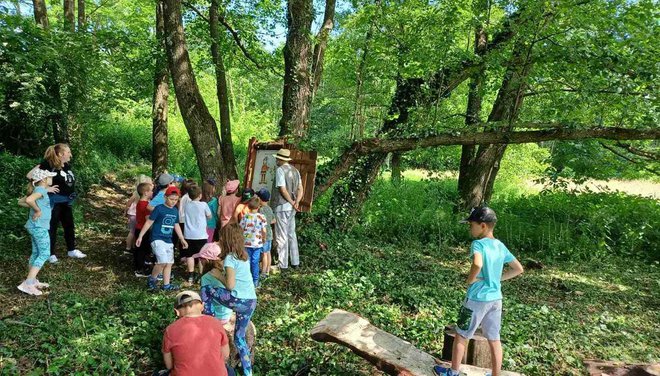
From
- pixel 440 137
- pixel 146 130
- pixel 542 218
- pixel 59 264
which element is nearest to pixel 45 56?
pixel 59 264

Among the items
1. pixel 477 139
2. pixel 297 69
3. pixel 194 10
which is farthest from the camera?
pixel 194 10

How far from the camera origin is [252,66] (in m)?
11.9

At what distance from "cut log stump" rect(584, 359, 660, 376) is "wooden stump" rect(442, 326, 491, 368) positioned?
132 centimetres

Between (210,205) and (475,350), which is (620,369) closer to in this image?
(475,350)

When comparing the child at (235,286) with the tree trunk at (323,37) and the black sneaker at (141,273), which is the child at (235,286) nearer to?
the black sneaker at (141,273)

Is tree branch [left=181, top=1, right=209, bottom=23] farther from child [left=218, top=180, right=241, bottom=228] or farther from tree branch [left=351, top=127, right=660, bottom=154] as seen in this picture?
child [left=218, top=180, right=241, bottom=228]

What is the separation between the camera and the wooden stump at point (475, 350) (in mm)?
4309

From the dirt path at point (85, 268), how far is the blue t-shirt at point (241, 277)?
2.84 metres

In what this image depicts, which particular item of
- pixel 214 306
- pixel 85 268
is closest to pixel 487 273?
pixel 214 306

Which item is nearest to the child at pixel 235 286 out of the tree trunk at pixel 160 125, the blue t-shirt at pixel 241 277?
the blue t-shirt at pixel 241 277

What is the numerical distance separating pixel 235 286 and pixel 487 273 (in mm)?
2358

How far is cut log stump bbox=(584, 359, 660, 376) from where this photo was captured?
172 inches

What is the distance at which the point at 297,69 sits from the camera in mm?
8023

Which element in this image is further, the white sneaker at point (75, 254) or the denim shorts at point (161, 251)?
the white sneaker at point (75, 254)
